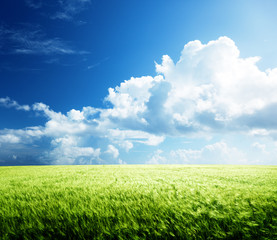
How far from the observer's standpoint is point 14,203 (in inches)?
149

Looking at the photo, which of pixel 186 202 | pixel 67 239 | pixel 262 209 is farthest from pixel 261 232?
pixel 67 239

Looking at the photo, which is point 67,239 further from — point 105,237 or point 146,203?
point 146,203

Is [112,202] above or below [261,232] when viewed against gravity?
above

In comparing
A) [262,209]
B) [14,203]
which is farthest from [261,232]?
[14,203]

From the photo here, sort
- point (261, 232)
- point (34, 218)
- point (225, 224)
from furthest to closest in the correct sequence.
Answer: point (34, 218)
point (225, 224)
point (261, 232)

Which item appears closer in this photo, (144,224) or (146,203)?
(144,224)

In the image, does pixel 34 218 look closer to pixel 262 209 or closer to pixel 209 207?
pixel 209 207

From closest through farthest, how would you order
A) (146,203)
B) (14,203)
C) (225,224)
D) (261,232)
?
(261,232) → (225,224) → (146,203) → (14,203)

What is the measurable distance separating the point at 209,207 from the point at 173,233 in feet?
3.69

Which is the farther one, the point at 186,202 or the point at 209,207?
the point at 186,202

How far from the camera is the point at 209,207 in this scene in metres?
3.17

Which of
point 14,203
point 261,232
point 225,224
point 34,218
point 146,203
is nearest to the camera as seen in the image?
point 261,232

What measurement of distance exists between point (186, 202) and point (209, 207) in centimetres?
44

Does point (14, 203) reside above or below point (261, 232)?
above
